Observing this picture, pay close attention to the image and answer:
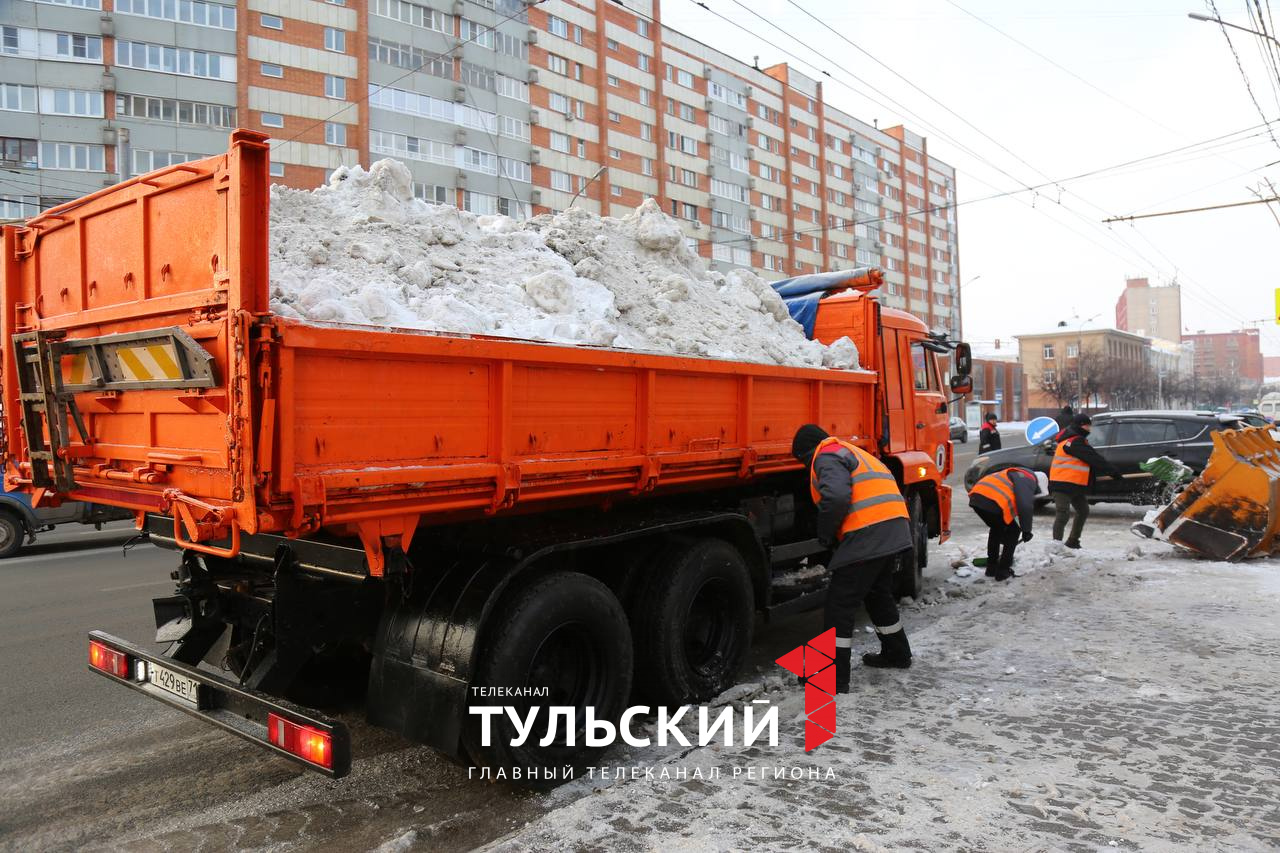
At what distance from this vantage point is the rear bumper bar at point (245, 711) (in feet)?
9.23

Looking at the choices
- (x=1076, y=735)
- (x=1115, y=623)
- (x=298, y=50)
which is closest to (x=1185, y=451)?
(x=1115, y=623)

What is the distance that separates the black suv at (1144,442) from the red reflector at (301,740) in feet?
38.2

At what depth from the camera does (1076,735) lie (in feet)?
12.5

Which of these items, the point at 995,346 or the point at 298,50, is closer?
the point at 298,50

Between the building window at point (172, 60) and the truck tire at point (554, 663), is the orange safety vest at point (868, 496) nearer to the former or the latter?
the truck tire at point (554, 663)

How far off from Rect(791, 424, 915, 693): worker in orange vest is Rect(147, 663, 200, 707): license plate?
320cm

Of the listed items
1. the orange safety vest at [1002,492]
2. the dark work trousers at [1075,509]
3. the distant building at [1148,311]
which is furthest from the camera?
the distant building at [1148,311]

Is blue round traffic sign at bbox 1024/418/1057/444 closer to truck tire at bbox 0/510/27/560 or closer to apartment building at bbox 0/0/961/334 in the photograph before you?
apartment building at bbox 0/0/961/334

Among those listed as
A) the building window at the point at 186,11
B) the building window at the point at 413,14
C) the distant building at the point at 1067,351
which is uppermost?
the building window at the point at 413,14

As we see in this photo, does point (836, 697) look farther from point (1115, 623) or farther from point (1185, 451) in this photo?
point (1185, 451)

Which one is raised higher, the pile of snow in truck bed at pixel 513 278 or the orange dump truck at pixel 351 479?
the pile of snow in truck bed at pixel 513 278

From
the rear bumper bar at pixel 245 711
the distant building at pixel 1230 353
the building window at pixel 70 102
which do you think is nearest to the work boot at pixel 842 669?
the rear bumper bar at pixel 245 711

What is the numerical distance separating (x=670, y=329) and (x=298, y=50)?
34.4 metres

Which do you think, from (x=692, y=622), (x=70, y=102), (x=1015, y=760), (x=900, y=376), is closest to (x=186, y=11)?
(x=70, y=102)
